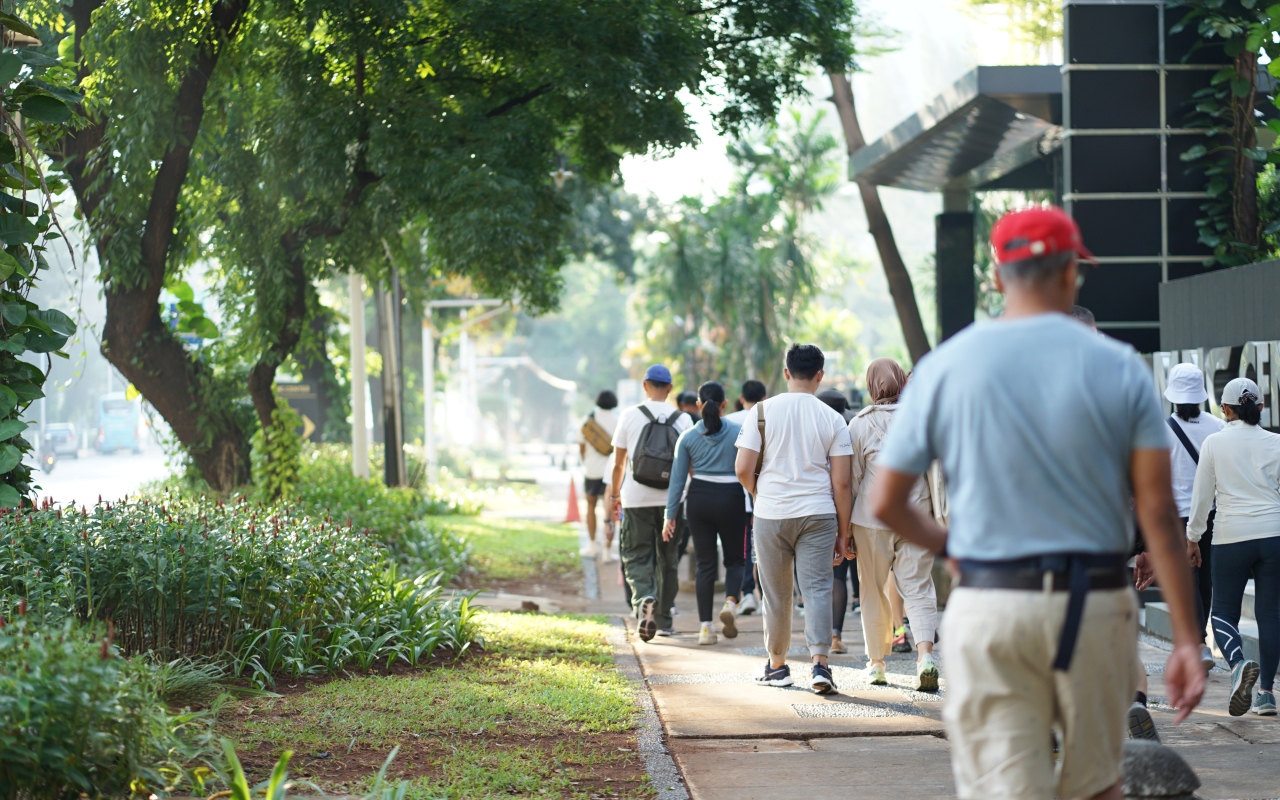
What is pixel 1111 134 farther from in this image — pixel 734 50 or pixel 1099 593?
pixel 1099 593

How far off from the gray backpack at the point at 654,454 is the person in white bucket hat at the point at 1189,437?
3.97 metres

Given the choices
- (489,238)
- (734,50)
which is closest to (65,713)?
(489,238)

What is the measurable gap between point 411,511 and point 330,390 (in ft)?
33.5

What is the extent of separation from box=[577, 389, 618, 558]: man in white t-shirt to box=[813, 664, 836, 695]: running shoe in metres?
7.09

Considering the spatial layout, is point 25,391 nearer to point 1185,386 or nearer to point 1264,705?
point 1185,386

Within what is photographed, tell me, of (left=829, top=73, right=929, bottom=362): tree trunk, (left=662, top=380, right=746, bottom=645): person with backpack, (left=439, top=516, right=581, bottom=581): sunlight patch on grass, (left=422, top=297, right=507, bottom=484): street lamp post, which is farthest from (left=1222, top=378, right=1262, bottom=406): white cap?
(left=422, top=297, right=507, bottom=484): street lamp post

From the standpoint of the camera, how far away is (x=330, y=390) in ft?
82.9

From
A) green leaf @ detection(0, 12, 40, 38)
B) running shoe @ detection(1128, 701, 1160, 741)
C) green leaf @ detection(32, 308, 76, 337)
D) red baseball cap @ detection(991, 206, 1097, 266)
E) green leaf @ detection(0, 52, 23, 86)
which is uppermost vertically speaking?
green leaf @ detection(0, 12, 40, 38)

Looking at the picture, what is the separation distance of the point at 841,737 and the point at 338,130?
23.8ft

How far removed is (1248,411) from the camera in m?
6.71

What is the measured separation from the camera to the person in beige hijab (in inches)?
313

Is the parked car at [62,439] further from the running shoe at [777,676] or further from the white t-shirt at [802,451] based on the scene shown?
the white t-shirt at [802,451]

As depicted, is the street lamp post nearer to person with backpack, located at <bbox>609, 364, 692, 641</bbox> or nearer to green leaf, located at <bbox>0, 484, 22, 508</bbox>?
person with backpack, located at <bbox>609, 364, 692, 641</bbox>

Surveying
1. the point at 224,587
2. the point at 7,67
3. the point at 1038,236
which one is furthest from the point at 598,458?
the point at 1038,236
